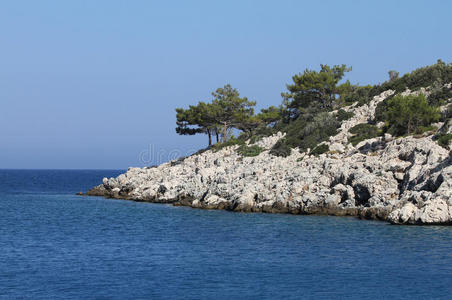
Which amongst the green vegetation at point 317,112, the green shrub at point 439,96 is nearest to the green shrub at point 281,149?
the green vegetation at point 317,112

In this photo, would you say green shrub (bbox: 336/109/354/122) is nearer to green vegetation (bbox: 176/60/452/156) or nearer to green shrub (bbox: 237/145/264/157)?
green vegetation (bbox: 176/60/452/156)

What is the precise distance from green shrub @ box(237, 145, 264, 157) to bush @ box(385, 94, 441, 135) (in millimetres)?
18519

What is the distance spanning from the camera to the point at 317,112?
7969 centimetres

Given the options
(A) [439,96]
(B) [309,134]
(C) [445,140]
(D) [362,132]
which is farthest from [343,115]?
(C) [445,140]

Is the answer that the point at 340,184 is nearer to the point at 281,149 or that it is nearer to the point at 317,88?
the point at 281,149

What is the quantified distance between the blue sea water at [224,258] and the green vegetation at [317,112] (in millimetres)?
19992

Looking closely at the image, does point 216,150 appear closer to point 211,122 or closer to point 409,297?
point 211,122

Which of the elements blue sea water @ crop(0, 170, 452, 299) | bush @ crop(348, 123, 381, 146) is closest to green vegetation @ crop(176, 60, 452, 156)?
bush @ crop(348, 123, 381, 146)

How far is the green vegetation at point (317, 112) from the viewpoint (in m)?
58.3

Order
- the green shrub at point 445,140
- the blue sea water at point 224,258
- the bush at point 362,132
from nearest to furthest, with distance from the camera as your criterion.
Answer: the blue sea water at point 224,258 < the green shrub at point 445,140 < the bush at point 362,132

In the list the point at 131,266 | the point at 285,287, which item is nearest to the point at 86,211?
the point at 131,266

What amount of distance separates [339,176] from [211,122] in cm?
4658

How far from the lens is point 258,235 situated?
3716cm

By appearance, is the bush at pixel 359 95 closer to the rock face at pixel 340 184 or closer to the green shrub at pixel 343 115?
the green shrub at pixel 343 115
